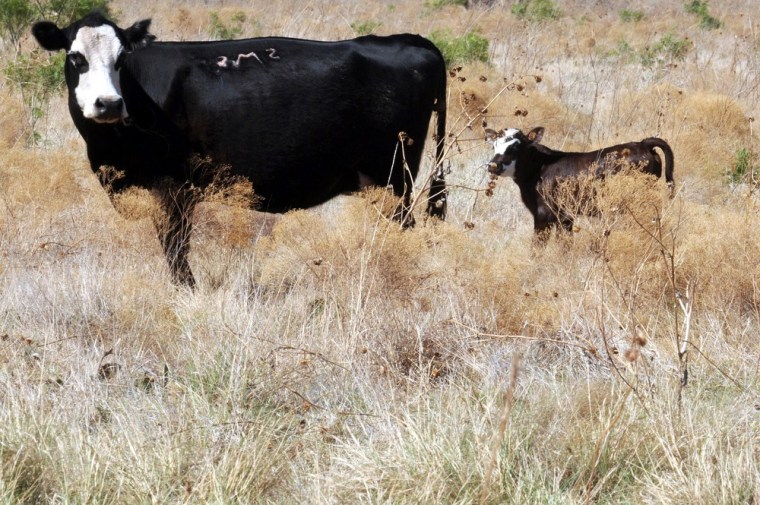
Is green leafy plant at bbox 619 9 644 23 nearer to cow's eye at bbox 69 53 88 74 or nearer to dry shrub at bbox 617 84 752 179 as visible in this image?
dry shrub at bbox 617 84 752 179

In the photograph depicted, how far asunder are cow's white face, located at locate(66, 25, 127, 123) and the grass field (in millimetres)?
873

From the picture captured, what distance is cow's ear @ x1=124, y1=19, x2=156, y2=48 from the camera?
5.53m

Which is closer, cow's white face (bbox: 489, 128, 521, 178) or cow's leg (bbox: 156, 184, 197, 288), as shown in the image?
cow's leg (bbox: 156, 184, 197, 288)

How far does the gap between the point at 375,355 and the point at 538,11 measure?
21.3 meters

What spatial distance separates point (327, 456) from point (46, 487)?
3.11 feet

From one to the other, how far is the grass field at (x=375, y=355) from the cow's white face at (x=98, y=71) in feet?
2.87

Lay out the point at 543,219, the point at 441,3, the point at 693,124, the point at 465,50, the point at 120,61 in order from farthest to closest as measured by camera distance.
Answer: the point at 441,3 < the point at 465,50 < the point at 693,124 < the point at 543,219 < the point at 120,61

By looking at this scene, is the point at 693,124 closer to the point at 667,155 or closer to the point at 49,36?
the point at 667,155

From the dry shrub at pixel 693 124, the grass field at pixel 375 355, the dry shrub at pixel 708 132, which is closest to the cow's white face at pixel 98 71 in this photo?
the grass field at pixel 375 355

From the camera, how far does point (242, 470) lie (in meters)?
3.09

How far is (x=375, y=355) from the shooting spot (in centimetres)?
411

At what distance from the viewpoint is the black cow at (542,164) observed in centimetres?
710

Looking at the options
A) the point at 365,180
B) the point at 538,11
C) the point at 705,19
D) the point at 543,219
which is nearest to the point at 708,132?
the point at 543,219

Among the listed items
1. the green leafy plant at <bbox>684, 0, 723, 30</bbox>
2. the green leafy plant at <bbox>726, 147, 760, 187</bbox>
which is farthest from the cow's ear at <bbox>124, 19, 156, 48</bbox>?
the green leafy plant at <bbox>684, 0, 723, 30</bbox>
